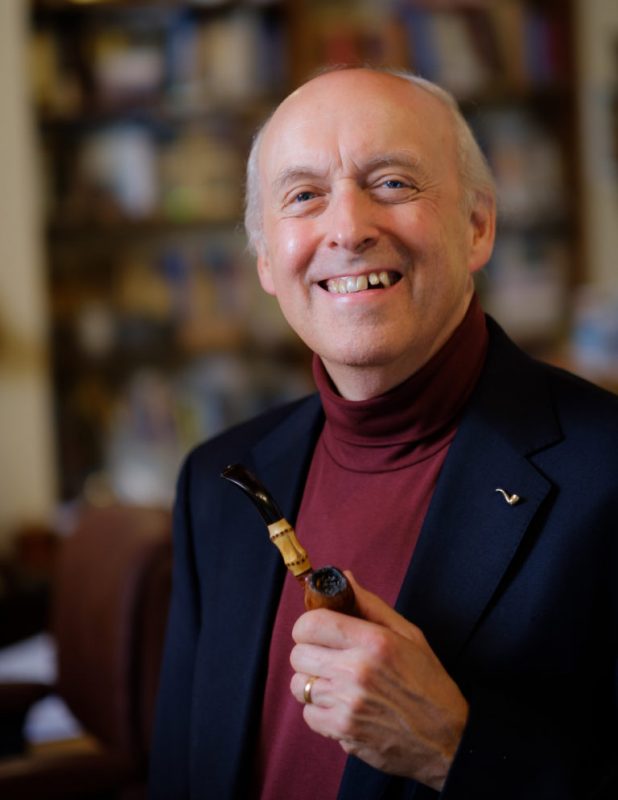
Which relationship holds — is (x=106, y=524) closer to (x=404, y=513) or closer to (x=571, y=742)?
(x=404, y=513)

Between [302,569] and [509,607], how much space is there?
25cm

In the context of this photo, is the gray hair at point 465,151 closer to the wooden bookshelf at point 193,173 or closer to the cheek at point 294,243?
the cheek at point 294,243

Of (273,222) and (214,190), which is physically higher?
(214,190)

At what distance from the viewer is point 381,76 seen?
1462 mm

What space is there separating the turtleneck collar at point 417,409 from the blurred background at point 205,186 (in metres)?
3.09

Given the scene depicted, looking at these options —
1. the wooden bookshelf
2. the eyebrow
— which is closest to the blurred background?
the wooden bookshelf

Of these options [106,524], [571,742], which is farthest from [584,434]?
[106,524]

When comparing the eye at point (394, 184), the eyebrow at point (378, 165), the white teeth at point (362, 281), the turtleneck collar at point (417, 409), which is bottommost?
the turtleneck collar at point (417, 409)

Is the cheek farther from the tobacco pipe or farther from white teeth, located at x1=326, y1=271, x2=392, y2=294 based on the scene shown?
the tobacco pipe

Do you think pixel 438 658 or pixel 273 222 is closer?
pixel 438 658

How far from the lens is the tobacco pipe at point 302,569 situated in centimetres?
121

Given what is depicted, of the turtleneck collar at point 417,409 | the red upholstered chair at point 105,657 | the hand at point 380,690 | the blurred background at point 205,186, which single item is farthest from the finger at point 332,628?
the blurred background at point 205,186

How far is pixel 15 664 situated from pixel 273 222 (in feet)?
8.40

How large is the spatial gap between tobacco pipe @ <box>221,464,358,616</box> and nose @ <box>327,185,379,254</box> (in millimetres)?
305
